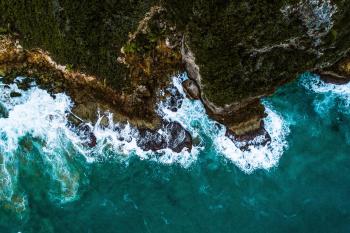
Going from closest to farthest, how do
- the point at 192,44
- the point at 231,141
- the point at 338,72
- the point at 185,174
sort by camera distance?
the point at 192,44
the point at 338,72
the point at 185,174
the point at 231,141

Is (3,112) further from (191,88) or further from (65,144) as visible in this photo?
(191,88)

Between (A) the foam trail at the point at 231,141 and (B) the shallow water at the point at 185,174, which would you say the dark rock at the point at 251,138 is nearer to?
(A) the foam trail at the point at 231,141

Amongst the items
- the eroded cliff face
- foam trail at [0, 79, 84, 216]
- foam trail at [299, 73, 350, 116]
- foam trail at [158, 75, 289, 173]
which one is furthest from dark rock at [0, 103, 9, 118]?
foam trail at [299, 73, 350, 116]

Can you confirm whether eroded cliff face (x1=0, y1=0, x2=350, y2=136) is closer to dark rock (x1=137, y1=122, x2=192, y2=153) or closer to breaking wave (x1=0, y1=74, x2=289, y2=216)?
dark rock (x1=137, y1=122, x2=192, y2=153)

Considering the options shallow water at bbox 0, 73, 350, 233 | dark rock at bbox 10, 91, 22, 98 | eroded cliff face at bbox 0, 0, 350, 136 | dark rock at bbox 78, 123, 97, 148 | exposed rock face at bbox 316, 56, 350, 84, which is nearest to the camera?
eroded cliff face at bbox 0, 0, 350, 136

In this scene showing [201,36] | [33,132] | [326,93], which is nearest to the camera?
[201,36]

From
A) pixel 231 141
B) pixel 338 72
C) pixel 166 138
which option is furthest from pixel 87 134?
pixel 338 72

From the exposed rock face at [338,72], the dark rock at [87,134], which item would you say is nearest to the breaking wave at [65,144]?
the dark rock at [87,134]
